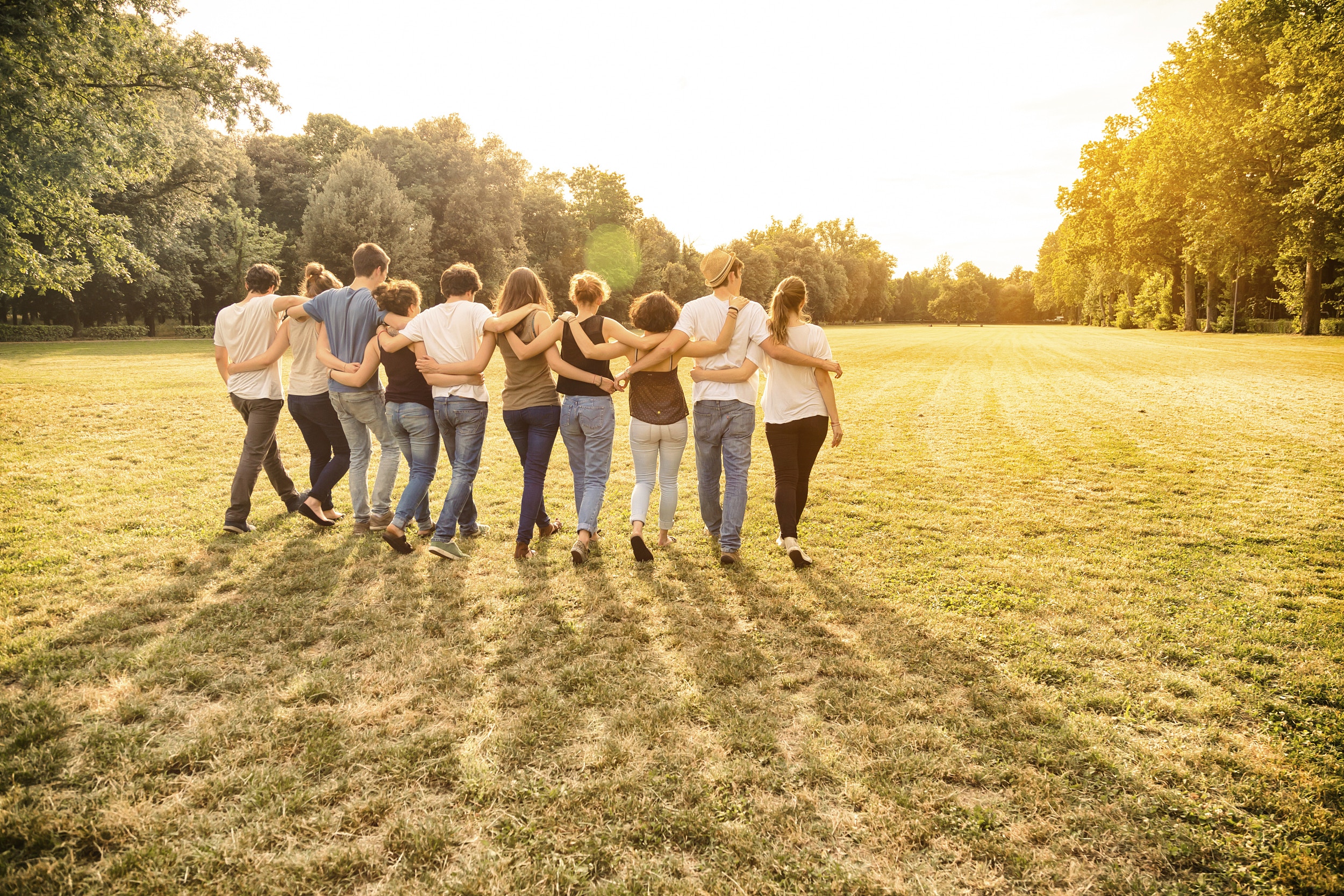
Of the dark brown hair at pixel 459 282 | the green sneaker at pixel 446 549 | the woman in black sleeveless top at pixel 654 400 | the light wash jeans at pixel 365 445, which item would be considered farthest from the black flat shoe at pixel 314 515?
the woman in black sleeveless top at pixel 654 400

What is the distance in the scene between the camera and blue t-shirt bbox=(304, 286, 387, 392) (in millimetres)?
5680

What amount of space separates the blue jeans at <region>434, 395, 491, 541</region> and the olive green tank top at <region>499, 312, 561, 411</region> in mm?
290

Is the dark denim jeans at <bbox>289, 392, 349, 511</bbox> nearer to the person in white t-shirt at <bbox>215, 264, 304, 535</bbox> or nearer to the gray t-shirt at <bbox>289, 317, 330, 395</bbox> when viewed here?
the gray t-shirt at <bbox>289, 317, 330, 395</bbox>

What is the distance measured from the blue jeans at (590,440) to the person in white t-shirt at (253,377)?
9.47ft

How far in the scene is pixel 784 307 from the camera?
17.3ft

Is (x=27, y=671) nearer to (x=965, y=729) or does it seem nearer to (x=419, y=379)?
(x=419, y=379)

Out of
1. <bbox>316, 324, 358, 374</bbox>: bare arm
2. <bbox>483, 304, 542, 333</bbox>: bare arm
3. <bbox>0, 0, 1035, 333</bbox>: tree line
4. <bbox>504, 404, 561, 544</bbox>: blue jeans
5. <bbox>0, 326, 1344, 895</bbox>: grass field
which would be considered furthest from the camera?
<bbox>0, 0, 1035, 333</bbox>: tree line

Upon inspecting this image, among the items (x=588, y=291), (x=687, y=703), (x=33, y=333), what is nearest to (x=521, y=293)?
(x=588, y=291)

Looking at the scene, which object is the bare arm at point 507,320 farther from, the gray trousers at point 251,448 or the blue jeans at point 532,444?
the gray trousers at point 251,448

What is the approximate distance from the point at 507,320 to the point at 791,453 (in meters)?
2.55

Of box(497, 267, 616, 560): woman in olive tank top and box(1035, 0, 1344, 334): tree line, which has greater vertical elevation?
box(1035, 0, 1344, 334): tree line

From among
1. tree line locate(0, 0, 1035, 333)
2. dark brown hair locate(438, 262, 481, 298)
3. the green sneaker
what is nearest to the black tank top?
dark brown hair locate(438, 262, 481, 298)

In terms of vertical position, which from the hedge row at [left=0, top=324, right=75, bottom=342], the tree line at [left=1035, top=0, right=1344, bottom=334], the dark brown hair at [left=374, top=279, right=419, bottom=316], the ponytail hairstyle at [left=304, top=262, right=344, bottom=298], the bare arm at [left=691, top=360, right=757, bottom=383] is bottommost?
the bare arm at [left=691, top=360, right=757, bottom=383]

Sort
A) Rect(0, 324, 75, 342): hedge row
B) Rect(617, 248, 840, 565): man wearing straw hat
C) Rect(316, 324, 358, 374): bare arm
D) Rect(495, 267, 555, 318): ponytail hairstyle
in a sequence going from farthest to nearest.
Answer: Rect(0, 324, 75, 342): hedge row, Rect(316, 324, 358, 374): bare arm, Rect(495, 267, 555, 318): ponytail hairstyle, Rect(617, 248, 840, 565): man wearing straw hat
